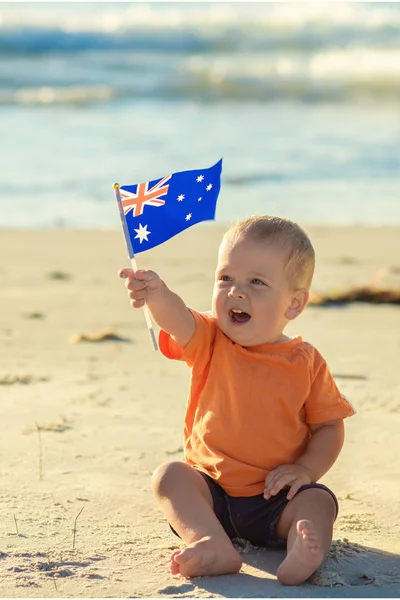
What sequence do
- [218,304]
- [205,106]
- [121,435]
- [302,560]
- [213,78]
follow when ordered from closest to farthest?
[302,560]
[218,304]
[121,435]
[205,106]
[213,78]

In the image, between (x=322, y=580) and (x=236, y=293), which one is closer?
(x=322, y=580)

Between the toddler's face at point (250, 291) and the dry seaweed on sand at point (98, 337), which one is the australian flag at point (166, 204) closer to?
the toddler's face at point (250, 291)

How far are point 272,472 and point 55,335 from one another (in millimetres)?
2794

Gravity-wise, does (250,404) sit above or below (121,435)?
above

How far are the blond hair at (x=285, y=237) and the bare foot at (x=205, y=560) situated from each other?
841mm

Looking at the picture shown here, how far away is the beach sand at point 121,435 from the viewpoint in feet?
9.61

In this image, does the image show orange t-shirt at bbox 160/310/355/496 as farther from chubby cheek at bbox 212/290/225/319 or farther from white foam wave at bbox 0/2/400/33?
white foam wave at bbox 0/2/400/33

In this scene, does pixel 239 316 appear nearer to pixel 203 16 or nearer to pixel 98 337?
pixel 98 337

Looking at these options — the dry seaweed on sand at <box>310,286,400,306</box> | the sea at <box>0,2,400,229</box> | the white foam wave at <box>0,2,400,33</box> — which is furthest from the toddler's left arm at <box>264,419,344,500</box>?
the white foam wave at <box>0,2,400,33</box>

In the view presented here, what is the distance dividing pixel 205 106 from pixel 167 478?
14656 millimetres

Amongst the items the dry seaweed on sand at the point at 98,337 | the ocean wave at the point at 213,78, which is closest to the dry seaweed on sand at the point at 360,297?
the dry seaweed on sand at the point at 98,337

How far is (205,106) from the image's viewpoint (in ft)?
56.6

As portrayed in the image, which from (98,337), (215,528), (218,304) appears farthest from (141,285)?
(98,337)

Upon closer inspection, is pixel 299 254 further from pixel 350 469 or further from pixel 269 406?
pixel 350 469
